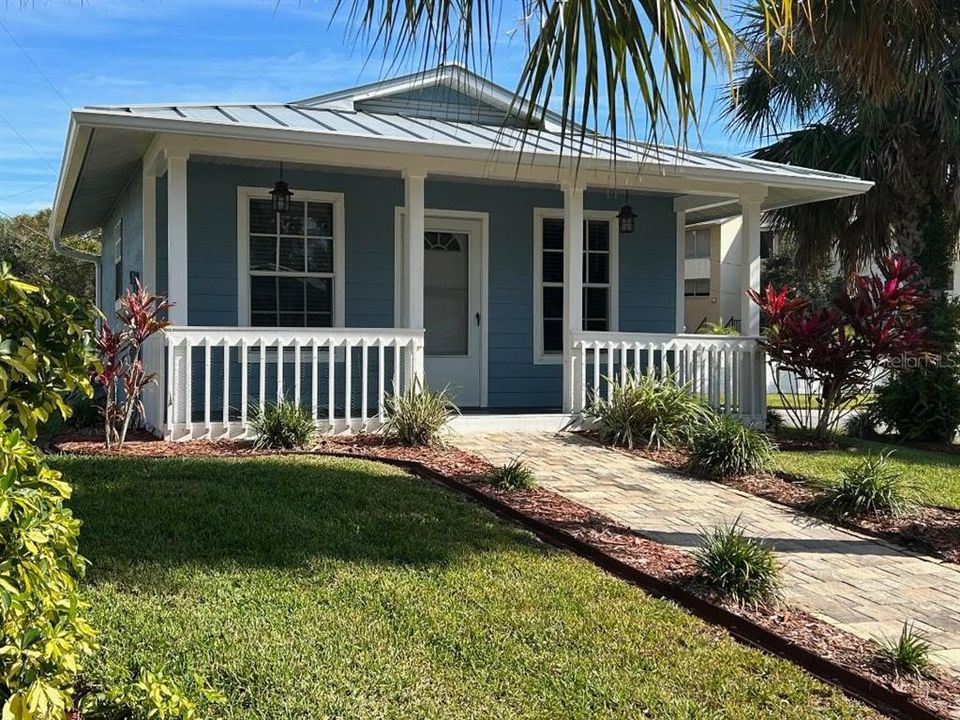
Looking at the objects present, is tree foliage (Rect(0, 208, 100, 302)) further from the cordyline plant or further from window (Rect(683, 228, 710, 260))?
the cordyline plant

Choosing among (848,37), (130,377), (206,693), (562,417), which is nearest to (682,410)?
(562,417)

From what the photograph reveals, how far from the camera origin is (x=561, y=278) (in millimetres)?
12023

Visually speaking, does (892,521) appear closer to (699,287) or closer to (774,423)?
(774,423)

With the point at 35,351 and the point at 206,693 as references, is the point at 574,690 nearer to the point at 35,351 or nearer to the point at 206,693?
the point at 206,693

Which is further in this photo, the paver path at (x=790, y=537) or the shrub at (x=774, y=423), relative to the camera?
the shrub at (x=774, y=423)

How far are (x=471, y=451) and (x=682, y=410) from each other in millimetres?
2373

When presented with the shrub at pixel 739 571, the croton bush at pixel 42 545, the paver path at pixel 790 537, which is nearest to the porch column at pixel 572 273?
the paver path at pixel 790 537

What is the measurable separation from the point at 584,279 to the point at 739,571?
7968mm

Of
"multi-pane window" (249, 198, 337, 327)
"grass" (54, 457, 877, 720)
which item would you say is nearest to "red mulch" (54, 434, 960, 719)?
"grass" (54, 457, 877, 720)

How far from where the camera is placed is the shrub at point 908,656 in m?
3.66

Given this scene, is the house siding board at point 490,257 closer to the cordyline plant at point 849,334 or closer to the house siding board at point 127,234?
the house siding board at point 127,234

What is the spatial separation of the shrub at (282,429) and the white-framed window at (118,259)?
5.96 m

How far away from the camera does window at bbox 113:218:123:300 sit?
44.1ft

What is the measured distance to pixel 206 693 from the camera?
2.99 m
